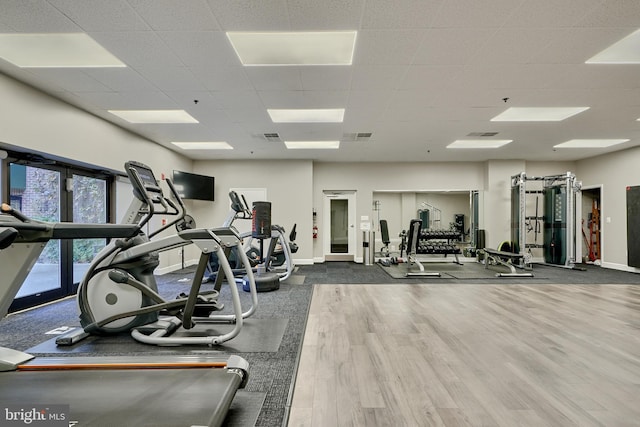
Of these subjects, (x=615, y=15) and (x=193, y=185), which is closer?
(x=615, y=15)

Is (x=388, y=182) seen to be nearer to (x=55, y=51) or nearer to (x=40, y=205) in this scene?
(x=55, y=51)

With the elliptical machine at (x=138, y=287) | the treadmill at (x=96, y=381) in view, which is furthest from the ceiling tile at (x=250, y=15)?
the treadmill at (x=96, y=381)

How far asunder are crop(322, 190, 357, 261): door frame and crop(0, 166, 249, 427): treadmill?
6.27 metres

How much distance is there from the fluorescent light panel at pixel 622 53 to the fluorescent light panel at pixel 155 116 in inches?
204

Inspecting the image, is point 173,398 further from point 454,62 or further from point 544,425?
point 454,62

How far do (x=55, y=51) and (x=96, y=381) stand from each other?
125 inches

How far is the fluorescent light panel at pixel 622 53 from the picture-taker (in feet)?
9.07

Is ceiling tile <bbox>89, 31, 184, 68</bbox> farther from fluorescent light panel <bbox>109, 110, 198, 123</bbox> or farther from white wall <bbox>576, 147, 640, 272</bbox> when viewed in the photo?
white wall <bbox>576, 147, 640, 272</bbox>

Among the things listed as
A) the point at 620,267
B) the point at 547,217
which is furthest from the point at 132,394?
the point at 620,267

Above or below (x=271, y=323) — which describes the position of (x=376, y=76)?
above

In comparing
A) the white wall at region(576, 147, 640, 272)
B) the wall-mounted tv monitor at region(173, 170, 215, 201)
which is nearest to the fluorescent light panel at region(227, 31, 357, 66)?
the wall-mounted tv monitor at region(173, 170, 215, 201)

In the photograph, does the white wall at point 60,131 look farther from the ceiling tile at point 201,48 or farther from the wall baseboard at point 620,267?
the wall baseboard at point 620,267

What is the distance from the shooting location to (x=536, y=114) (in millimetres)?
4625

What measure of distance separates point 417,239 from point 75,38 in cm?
595
